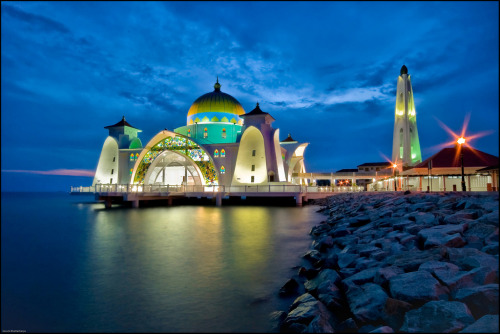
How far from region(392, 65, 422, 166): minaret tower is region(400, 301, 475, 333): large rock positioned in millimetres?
38263

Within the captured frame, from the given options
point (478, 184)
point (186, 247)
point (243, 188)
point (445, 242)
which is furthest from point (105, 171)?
point (445, 242)

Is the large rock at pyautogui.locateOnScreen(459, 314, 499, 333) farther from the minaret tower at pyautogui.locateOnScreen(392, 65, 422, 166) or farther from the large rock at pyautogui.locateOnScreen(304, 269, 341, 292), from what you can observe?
the minaret tower at pyautogui.locateOnScreen(392, 65, 422, 166)

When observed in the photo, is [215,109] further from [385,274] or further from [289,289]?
[385,274]

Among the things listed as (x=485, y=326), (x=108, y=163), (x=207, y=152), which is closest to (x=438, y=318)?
(x=485, y=326)

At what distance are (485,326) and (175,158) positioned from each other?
3448cm

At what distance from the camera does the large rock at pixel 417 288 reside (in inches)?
140

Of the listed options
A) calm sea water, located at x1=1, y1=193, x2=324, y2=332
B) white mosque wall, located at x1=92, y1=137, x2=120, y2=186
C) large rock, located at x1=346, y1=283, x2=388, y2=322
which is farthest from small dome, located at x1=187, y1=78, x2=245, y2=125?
large rock, located at x1=346, y1=283, x2=388, y2=322

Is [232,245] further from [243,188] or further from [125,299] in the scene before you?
[243,188]

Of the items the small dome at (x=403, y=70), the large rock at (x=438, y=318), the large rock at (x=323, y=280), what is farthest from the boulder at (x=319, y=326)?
the small dome at (x=403, y=70)

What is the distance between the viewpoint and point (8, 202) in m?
3.59

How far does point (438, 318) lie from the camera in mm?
3109

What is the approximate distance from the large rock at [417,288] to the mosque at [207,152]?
87.2 ft

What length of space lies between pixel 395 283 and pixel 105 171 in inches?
1553

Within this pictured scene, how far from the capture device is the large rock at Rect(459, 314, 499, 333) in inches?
103
